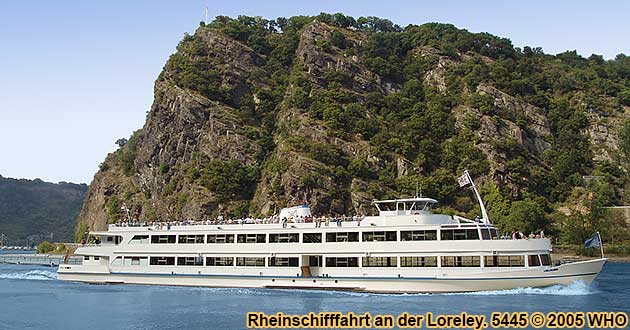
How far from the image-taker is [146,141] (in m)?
127

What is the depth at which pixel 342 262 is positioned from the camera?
4678 cm

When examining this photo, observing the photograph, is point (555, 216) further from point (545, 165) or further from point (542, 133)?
point (542, 133)

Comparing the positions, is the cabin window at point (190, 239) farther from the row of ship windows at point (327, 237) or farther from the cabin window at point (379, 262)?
the cabin window at point (379, 262)

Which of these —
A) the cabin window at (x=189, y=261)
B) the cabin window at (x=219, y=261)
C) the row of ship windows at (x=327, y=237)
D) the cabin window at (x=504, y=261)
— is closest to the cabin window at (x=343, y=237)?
the row of ship windows at (x=327, y=237)

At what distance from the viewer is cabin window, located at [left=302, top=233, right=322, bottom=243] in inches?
1879

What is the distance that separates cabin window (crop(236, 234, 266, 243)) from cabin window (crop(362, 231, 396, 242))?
28.1 ft

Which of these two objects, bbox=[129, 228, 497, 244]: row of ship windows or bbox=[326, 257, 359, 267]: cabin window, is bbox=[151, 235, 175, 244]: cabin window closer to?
bbox=[129, 228, 497, 244]: row of ship windows

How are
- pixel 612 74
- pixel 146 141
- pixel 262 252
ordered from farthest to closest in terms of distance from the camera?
pixel 612 74
pixel 146 141
pixel 262 252

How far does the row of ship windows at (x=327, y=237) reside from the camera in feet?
143

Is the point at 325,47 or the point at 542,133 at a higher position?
the point at 325,47

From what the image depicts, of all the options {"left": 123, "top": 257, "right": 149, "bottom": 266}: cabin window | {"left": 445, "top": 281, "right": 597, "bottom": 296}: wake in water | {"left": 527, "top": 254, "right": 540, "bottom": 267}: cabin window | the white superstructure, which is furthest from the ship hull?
{"left": 123, "top": 257, "right": 149, "bottom": 266}: cabin window

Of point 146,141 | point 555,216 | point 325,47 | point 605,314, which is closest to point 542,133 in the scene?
point 555,216

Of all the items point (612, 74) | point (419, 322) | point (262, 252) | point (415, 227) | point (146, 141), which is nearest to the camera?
point (419, 322)

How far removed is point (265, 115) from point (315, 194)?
110ft
